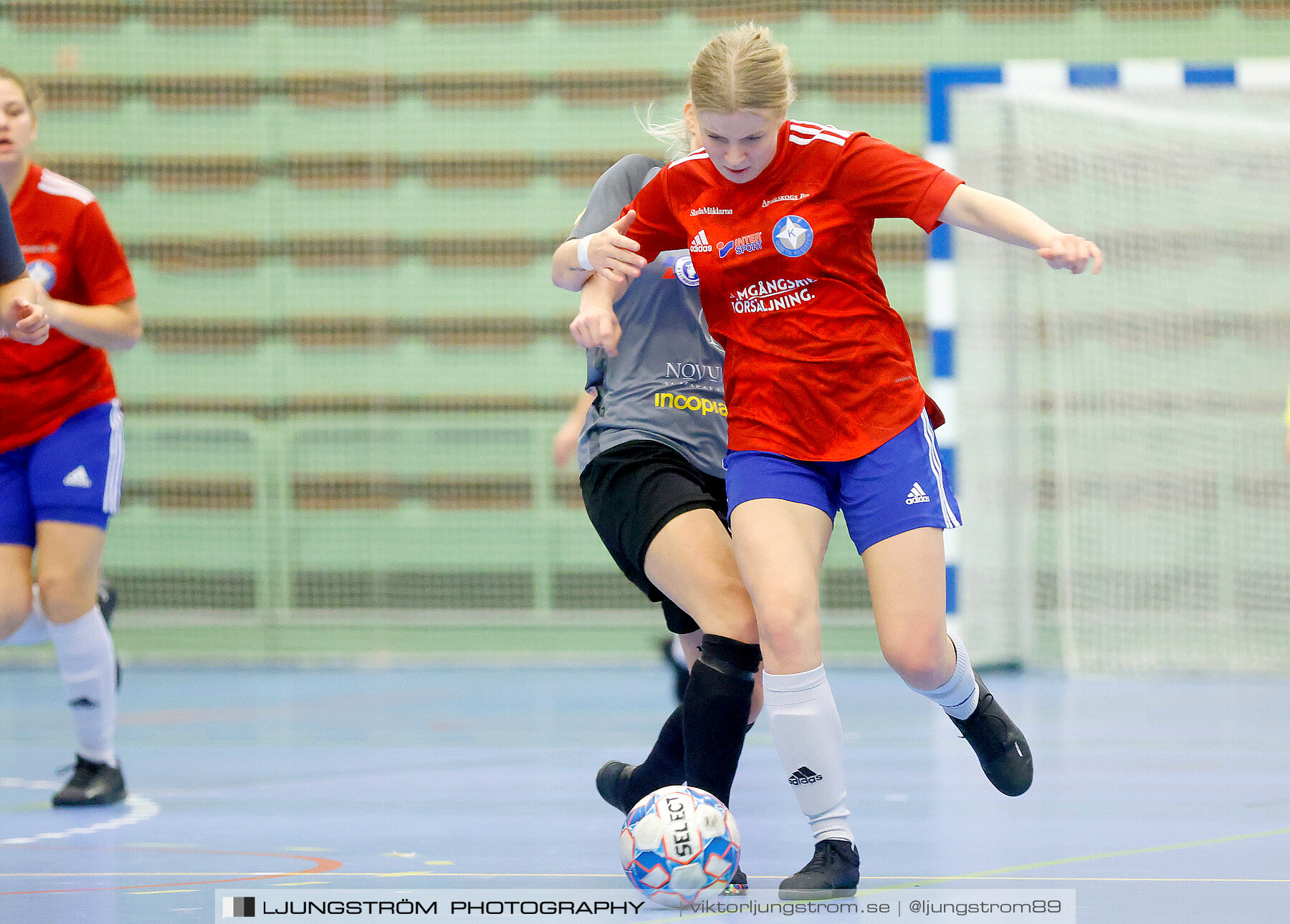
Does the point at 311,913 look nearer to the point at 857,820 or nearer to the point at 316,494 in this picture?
the point at 857,820

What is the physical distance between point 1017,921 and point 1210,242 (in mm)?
5860

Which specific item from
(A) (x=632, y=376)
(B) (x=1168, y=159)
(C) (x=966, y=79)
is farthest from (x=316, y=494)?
(A) (x=632, y=376)

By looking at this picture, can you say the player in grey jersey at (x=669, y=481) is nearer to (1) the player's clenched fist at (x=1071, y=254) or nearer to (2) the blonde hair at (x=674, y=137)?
(2) the blonde hair at (x=674, y=137)

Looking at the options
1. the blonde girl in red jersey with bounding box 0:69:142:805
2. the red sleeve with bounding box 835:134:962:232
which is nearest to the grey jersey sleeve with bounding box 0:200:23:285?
the blonde girl in red jersey with bounding box 0:69:142:805

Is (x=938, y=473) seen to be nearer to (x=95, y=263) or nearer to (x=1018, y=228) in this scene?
(x=1018, y=228)

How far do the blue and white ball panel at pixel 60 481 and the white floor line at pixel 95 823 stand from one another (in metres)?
0.75

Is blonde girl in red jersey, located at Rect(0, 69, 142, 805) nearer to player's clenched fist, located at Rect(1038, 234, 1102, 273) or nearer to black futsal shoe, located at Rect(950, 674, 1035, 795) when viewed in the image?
black futsal shoe, located at Rect(950, 674, 1035, 795)

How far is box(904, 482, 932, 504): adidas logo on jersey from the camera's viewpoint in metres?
2.90

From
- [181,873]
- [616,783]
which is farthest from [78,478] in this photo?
[616,783]

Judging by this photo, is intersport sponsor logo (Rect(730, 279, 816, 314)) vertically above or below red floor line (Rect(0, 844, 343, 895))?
above

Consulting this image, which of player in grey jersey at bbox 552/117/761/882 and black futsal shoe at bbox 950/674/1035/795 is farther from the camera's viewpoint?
black futsal shoe at bbox 950/674/1035/795

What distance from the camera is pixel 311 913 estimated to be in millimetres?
2648

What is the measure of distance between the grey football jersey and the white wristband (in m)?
0.16

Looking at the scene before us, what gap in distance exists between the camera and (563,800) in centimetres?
411
